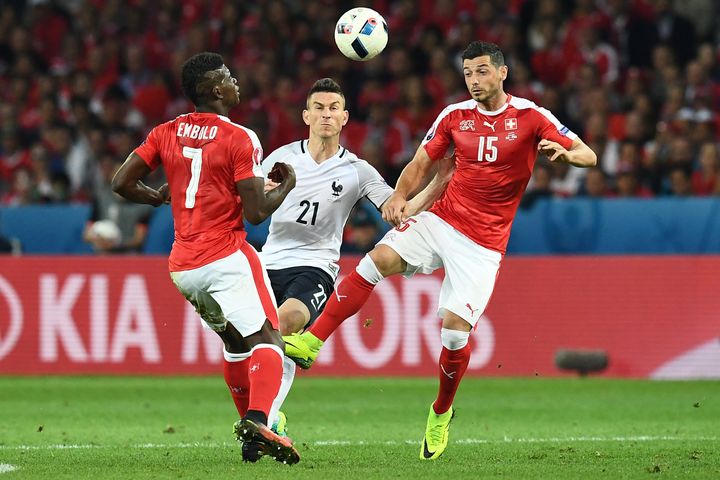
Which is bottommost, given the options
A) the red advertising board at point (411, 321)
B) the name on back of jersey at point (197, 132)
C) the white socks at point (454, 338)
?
the red advertising board at point (411, 321)

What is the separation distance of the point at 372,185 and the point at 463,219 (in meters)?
0.69

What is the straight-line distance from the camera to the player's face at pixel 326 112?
26.6ft

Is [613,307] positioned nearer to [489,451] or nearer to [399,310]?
[399,310]

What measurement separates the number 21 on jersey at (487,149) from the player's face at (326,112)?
0.90 m

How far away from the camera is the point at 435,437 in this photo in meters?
7.56

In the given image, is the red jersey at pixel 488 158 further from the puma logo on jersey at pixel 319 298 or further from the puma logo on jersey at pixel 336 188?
the puma logo on jersey at pixel 319 298

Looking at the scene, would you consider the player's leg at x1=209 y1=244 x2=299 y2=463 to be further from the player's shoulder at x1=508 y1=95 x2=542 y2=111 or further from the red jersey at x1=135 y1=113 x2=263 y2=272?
the player's shoulder at x1=508 y1=95 x2=542 y2=111

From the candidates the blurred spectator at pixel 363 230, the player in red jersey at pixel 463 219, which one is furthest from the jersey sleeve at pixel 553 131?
the blurred spectator at pixel 363 230

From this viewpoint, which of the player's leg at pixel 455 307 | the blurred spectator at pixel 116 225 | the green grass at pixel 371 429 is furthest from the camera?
the blurred spectator at pixel 116 225

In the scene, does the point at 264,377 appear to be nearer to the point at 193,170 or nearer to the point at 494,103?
the point at 193,170

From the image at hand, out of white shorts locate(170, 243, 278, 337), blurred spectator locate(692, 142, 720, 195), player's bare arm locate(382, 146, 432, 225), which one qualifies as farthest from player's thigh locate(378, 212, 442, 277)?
blurred spectator locate(692, 142, 720, 195)

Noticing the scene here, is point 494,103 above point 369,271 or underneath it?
above

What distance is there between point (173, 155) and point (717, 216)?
7655 mm

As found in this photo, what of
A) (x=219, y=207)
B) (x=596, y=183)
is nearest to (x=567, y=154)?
(x=219, y=207)
